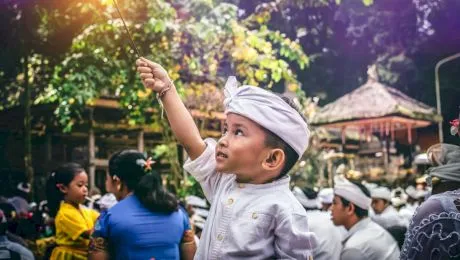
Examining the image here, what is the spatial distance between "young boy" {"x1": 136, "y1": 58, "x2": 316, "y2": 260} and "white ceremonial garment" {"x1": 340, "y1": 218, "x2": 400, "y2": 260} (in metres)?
2.58

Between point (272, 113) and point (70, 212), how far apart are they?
2773 mm

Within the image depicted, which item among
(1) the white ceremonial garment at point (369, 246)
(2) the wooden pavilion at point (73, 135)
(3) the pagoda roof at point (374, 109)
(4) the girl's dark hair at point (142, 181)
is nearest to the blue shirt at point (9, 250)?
(4) the girl's dark hair at point (142, 181)

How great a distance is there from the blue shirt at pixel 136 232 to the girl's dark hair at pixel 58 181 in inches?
45.2

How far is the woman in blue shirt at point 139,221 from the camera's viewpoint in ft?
11.3

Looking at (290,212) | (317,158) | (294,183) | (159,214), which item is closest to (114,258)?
(159,214)

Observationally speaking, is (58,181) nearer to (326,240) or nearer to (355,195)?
(326,240)

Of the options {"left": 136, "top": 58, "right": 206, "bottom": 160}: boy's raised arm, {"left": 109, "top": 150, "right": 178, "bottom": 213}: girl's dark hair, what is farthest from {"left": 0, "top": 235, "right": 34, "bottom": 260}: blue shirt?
{"left": 136, "top": 58, "right": 206, "bottom": 160}: boy's raised arm

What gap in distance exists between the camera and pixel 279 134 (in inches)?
84.4

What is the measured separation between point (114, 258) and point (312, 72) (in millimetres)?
23363

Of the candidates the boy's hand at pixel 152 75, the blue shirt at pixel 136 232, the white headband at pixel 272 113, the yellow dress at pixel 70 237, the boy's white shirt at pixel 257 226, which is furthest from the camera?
the yellow dress at pixel 70 237

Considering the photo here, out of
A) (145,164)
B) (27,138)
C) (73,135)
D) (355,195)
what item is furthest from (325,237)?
(73,135)

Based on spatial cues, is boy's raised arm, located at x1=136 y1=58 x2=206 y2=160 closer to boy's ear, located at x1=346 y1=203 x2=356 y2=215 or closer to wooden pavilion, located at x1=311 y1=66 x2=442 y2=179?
boy's ear, located at x1=346 y1=203 x2=356 y2=215

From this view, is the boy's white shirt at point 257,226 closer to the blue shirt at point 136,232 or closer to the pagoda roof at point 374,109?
the blue shirt at point 136,232

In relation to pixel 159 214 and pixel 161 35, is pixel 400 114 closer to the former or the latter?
pixel 161 35
